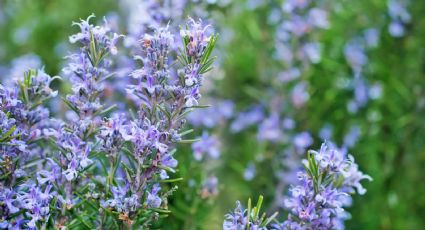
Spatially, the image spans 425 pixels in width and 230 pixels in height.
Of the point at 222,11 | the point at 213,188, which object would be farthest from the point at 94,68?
the point at 222,11

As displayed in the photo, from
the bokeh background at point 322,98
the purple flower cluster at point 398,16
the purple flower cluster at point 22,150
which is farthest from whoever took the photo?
the purple flower cluster at point 398,16

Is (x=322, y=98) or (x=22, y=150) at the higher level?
(x=322, y=98)

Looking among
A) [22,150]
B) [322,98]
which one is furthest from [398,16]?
[22,150]

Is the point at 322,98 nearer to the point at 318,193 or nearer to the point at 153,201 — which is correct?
the point at 318,193

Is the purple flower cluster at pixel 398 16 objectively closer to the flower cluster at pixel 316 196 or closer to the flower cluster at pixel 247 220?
the flower cluster at pixel 316 196

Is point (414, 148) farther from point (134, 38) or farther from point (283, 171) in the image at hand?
point (134, 38)

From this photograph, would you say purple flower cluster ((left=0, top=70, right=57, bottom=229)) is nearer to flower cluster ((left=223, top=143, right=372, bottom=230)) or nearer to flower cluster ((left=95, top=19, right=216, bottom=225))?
flower cluster ((left=95, top=19, right=216, bottom=225))

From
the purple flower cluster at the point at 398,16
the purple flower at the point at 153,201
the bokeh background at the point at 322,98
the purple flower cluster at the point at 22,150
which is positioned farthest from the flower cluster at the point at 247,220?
the purple flower cluster at the point at 398,16

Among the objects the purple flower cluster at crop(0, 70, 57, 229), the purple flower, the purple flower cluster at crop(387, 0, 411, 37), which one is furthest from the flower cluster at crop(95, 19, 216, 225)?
the purple flower cluster at crop(387, 0, 411, 37)
